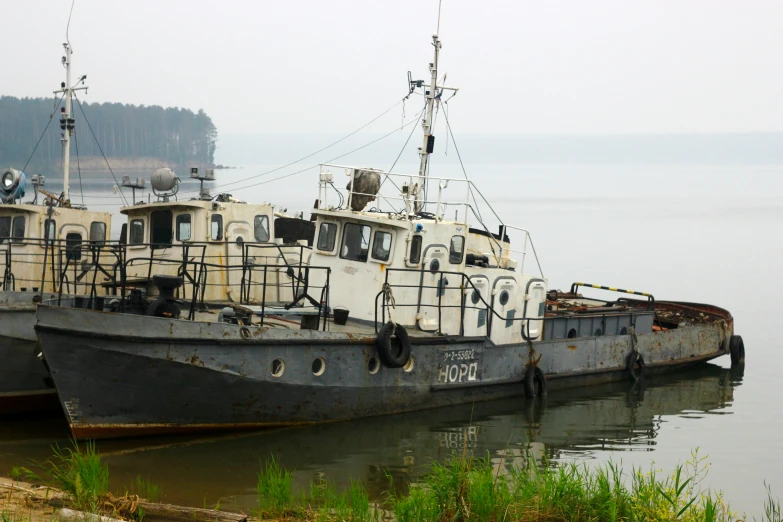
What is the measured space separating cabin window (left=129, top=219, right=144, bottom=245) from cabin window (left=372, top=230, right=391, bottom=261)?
4.69 metres

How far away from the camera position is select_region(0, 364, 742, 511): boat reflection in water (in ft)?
38.3

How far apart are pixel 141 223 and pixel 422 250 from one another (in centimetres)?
550

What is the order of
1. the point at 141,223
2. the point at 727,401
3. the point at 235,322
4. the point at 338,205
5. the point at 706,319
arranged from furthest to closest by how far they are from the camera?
the point at 706,319 < the point at 727,401 < the point at 141,223 < the point at 338,205 < the point at 235,322

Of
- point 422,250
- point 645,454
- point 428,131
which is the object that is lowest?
point 645,454

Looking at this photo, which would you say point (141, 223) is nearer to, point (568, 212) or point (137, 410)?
point (137, 410)

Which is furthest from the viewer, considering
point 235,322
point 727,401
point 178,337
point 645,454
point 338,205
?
point 727,401

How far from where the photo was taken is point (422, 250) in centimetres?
1518

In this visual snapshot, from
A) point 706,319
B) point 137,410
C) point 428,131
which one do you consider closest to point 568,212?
point 706,319

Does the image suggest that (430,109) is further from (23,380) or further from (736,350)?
(736,350)

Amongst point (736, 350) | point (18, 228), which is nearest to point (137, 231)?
point (18, 228)

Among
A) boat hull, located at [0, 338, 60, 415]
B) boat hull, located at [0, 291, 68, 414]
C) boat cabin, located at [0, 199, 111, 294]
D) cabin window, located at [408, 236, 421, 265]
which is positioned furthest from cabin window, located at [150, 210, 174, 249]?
cabin window, located at [408, 236, 421, 265]

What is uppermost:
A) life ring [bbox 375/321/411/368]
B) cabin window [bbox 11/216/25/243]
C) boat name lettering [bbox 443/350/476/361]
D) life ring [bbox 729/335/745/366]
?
cabin window [bbox 11/216/25/243]

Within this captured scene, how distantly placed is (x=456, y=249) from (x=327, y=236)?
2.19 m

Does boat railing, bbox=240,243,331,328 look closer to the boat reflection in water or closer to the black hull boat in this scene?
the black hull boat
